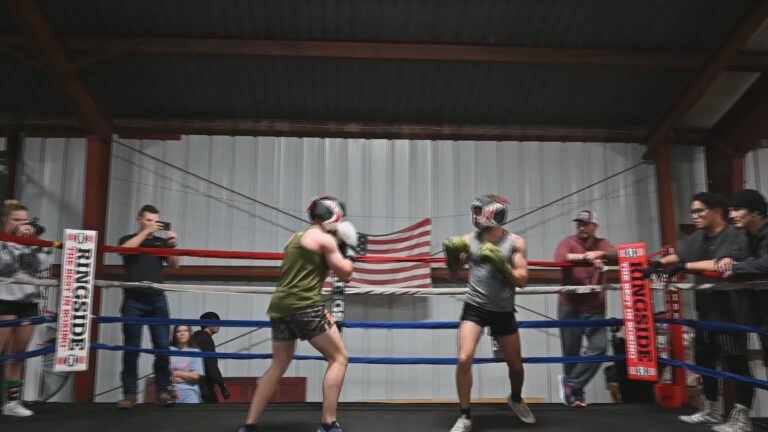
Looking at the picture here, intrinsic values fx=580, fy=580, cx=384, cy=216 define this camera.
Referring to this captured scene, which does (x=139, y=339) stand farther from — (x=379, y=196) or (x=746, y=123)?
(x=746, y=123)

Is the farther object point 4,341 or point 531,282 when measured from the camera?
point 531,282

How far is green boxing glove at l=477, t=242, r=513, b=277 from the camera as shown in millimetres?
3406

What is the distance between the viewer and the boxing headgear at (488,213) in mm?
3545

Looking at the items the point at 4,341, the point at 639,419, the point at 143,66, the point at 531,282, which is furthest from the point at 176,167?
the point at 639,419

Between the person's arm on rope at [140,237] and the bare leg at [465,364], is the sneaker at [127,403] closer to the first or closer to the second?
the person's arm on rope at [140,237]

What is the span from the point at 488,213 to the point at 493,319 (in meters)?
0.65

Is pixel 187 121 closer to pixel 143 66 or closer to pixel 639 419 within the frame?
pixel 143 66

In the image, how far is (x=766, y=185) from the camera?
837 centimetres

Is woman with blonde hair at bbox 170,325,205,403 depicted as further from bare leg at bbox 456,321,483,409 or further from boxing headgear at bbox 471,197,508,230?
boxing headgear at bbox 471,197,508,230

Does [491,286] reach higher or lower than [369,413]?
higher

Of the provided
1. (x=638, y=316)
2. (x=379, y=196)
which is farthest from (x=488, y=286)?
(x=379, y=196)

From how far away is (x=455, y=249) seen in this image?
3617 millimetres

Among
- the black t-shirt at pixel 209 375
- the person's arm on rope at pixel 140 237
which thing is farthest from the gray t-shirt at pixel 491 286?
the black t-shirt at pixel 209 375

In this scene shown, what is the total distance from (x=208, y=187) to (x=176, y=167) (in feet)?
1.75
